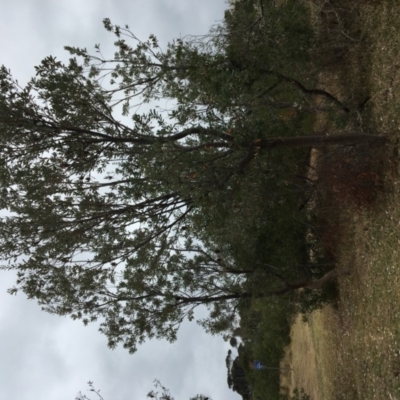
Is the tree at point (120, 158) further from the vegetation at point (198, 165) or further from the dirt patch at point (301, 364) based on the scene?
the dirt patch at point (301, 364)

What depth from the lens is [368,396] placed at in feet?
38.4

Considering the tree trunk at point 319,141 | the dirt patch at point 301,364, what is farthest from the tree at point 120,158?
the dirt patch at point 301,364

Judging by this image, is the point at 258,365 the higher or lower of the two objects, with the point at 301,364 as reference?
higher

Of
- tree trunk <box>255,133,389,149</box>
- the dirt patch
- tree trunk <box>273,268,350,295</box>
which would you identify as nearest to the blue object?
the dirt patch

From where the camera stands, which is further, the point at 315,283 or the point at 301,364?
the point at 301,364

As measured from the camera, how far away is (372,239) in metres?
10.8

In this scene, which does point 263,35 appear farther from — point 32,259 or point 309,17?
point 32,259

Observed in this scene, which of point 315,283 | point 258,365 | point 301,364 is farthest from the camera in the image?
point 258,365

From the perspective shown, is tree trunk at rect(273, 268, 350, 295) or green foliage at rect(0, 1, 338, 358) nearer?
green foliage at rect(0, 1, 338, 358)

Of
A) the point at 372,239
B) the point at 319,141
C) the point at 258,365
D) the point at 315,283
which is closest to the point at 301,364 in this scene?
the point at 258,365

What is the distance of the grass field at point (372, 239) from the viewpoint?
9664mm

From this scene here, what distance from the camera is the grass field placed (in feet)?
31.7

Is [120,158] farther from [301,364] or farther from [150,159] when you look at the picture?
[301,364]

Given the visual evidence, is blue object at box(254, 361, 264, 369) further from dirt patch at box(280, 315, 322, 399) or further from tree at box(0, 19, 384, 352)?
tree at box(0, 19, 384, 352)
